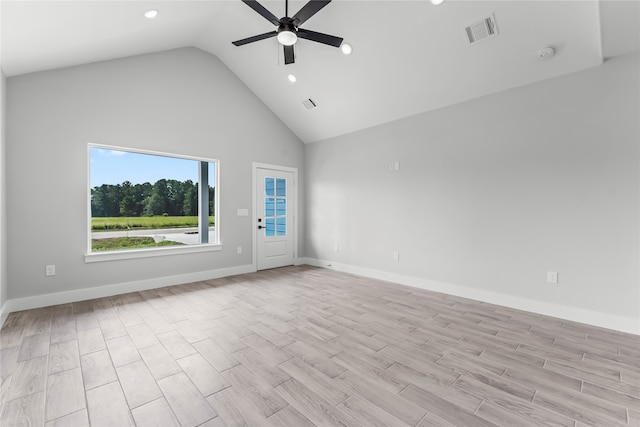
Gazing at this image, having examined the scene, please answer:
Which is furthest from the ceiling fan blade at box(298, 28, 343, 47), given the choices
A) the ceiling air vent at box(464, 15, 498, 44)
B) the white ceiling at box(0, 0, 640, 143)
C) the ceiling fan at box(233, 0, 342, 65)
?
the ceiling air vent at box(464, 15, 498, 44)

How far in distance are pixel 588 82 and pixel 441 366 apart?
130 inches

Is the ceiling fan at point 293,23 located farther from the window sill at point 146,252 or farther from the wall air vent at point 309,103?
the window sill at point 146,252

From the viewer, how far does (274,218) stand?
19.1 feet

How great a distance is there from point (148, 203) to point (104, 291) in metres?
1.87

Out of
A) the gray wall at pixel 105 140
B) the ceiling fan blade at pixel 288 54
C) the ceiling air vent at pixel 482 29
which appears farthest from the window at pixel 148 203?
the ceiling air vent at pixel 482 29

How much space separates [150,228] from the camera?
17.2 ft

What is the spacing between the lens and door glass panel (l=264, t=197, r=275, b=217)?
18.6 ft

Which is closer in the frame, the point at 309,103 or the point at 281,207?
the point at 309,103

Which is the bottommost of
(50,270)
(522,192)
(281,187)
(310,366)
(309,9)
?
(310,366)

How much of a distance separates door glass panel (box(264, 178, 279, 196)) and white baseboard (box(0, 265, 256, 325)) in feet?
5.22

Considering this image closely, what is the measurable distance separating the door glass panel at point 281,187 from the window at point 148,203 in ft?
4.30

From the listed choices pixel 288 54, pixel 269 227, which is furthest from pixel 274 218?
pixel 288 54

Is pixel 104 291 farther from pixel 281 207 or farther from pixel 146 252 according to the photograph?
pixel 281 207

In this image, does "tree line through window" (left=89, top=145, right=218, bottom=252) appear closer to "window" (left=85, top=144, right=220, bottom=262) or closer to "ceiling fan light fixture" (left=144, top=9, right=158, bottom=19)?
"window" (left=85, top=144, right=220, bottom=262)
